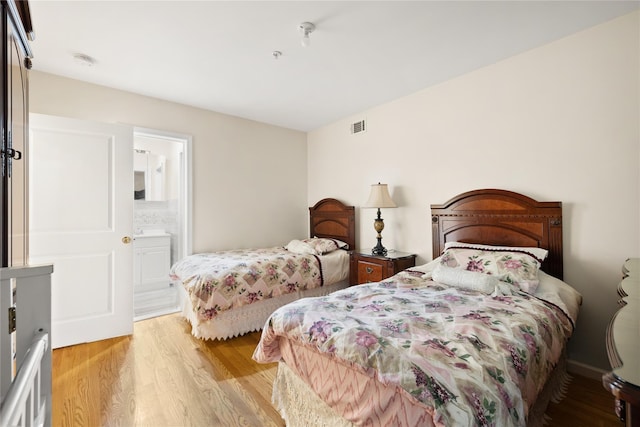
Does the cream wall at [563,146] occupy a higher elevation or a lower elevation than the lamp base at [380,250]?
higher

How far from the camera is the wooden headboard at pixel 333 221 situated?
3791 mm

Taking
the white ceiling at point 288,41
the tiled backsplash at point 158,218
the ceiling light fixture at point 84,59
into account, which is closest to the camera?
the white ceiling at point 288,41

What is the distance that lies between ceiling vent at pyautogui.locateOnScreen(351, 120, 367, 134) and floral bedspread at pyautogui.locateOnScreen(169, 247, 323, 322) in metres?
1.72

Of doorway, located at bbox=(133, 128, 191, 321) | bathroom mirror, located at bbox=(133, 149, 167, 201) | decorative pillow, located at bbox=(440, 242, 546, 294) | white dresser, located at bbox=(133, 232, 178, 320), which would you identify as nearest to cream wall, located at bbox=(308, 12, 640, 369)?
decorative pillow, located at bbox=(440, 242, 546, 294)

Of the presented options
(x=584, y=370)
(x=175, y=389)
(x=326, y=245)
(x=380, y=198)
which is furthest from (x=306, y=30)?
(x=584, y=370)

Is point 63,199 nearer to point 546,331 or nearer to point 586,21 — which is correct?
point 546,331

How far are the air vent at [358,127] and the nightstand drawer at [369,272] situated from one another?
5.60ft

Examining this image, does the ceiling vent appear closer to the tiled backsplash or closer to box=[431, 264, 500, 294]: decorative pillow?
box=[431, 264, 500, 294]: decorative pillow

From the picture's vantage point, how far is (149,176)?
4.53 metres

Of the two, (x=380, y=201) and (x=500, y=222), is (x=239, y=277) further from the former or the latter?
(x=500, y=222)

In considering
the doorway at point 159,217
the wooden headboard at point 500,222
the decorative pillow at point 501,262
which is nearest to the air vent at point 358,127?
the wooden headboard at point 500,222

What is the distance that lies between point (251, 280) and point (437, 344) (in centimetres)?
191

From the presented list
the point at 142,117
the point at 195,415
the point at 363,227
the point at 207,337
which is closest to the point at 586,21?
the point at 363,227

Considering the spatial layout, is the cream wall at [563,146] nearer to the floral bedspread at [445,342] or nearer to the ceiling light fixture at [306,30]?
the floral bedspread at [445,342]
